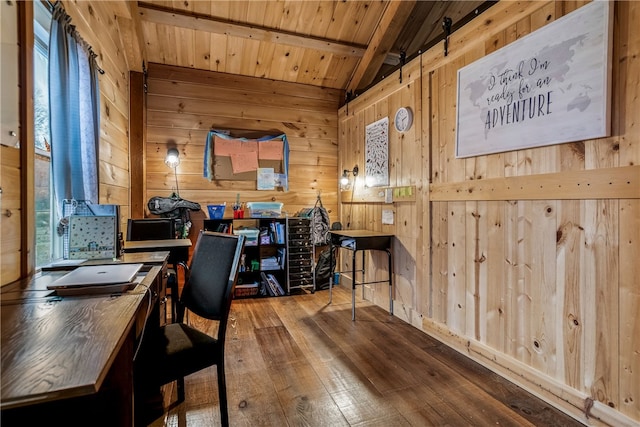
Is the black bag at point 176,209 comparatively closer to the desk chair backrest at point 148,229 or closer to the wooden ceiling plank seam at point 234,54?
the desk chair backrest at point 148,229

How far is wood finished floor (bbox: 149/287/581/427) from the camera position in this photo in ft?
5.60

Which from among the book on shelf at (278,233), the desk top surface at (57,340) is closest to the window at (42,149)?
the desk top surface at (57,340)

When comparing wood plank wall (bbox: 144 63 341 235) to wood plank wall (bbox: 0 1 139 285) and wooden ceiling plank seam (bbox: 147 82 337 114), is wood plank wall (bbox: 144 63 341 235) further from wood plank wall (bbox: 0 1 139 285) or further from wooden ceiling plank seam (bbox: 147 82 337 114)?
wood plank wall (bbox: 0 1 139 285)

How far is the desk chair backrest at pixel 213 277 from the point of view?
1.49 metres

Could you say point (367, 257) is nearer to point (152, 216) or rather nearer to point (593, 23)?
point (152, 216)

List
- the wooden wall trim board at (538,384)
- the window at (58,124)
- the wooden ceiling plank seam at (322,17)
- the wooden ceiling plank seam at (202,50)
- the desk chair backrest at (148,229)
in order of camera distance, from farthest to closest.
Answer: the wooden ceiling plank seam at (202,50), the wooden ceiling plank seam at (322,17), the desk chair backrest at (148,229), the window at (58,124), the wooden wall trim board at (538,384)

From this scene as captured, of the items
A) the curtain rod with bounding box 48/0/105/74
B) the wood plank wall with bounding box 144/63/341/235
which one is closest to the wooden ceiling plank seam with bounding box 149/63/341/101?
the wood plank wall with bounding box 144/63/341/235

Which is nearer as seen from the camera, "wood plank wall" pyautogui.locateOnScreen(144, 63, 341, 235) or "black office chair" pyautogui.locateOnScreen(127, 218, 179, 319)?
"black office chair" pyautogui.locateOnScreen(127, 218, 179, 319)

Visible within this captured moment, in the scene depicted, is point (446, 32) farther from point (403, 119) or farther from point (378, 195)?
point (378, 195)

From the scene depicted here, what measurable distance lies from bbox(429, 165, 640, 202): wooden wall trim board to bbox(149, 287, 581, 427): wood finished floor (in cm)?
115

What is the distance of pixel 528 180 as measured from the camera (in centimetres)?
193

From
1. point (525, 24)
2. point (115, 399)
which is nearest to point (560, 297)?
point (525, 24)

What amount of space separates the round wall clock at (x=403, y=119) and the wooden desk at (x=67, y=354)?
2558 mm

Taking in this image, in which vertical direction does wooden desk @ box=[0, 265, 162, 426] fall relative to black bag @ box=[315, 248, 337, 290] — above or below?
above
